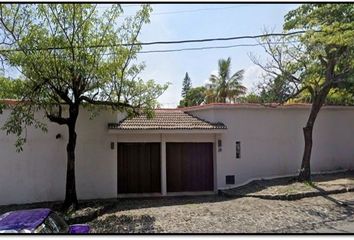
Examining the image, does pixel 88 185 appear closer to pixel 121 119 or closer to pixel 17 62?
pixel 121 119

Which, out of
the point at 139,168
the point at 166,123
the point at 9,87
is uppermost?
the point at 9,87

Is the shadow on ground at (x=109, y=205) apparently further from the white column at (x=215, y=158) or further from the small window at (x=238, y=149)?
the small window at (x=238, y=149)

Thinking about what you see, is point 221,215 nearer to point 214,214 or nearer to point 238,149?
point 214,214

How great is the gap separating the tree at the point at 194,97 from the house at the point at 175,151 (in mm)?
15643

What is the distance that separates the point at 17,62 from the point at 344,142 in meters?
12.6

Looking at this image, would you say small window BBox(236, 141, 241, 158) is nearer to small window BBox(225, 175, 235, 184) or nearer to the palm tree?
small window BBox(225, 175, 235, 184)

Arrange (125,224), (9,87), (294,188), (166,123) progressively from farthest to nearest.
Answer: (166,123) < (294,188) < (9,87) < (125,224)

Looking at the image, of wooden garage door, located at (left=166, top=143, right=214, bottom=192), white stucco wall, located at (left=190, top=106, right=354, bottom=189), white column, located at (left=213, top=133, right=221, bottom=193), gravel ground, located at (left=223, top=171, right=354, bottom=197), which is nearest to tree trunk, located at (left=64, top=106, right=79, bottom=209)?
wooden garage door, located at (left=166, top=143, right=214, bottom=192)

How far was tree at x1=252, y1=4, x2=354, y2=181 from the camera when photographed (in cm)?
1327

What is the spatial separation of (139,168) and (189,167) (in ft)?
5.97

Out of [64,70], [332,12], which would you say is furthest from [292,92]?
[64,70]

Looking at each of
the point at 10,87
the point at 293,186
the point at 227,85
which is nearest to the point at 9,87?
the point at 10,87

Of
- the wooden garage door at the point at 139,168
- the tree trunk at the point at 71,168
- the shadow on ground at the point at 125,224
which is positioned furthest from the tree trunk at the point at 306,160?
the tree trunk at the point at 71,168

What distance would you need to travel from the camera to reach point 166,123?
15508 mm
